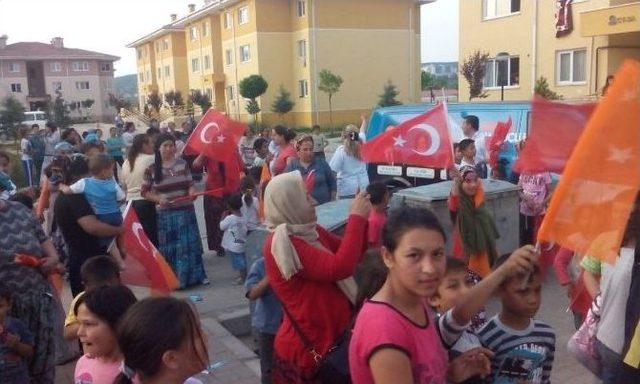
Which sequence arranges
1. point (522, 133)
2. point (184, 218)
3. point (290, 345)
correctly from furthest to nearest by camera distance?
point (522, 133) < point (184, 218) < point (290, 345)

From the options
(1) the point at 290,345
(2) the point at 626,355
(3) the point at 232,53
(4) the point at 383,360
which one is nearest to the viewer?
(4) the point at 383,360

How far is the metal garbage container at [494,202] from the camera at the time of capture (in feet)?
22.4

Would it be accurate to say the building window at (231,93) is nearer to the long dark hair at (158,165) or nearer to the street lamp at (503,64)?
the street lamp at (503,64)

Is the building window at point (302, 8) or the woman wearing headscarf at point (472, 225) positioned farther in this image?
the building window at point (302, 8)

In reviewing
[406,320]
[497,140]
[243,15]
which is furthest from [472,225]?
[243,15]

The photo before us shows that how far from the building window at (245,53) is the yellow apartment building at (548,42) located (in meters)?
17.9

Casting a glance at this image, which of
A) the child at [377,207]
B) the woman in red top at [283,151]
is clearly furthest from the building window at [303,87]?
the child at [377,207]

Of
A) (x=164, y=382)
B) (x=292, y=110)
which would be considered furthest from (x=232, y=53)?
(x=164, y=382)

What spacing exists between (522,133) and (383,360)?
793 centimetres

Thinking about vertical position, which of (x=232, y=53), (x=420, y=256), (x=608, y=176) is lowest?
(x=420, y=256)

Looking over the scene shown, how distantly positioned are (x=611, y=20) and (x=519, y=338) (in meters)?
22.7

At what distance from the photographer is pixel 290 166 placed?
747cm

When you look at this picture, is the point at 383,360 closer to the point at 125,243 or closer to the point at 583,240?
the point at 583,240

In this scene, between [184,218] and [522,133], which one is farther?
[522,133]
